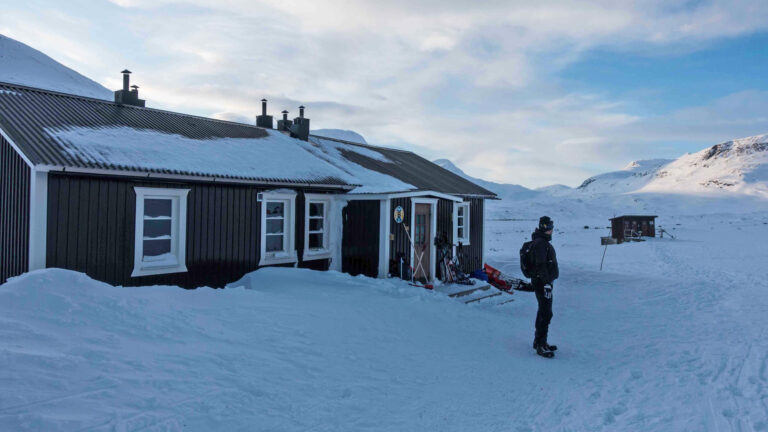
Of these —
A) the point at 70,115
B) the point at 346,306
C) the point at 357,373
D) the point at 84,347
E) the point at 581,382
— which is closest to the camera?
the point at 84,347

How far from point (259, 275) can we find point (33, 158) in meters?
4.48

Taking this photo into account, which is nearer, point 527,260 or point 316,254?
point 527,260

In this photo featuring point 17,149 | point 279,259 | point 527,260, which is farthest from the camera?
point 279,259

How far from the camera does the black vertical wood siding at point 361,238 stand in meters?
12.2

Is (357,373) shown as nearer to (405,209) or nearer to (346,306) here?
(346,306)

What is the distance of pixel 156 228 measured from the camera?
35.2 ft

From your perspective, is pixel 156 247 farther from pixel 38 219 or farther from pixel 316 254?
pixel 316 254

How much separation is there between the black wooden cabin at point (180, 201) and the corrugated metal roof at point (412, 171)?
41 cm

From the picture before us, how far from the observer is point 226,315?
713 centimetres

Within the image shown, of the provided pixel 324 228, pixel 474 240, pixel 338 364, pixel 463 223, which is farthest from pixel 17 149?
pixel 474 240

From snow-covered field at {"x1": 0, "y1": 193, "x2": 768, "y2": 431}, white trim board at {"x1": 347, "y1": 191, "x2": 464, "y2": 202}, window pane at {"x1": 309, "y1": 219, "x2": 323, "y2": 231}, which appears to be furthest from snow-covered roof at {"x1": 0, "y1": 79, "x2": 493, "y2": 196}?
snow-covered field at {"x1": 0, "y1": 193, "x2": 768, "y2": 431}

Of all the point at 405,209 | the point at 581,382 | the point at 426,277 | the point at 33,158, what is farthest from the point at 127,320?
the point at 426,277

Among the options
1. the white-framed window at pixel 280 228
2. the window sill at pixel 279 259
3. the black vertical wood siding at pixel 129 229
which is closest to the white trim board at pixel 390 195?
the white-framed window at pixel 280 228

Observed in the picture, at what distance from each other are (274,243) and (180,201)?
299 cm
